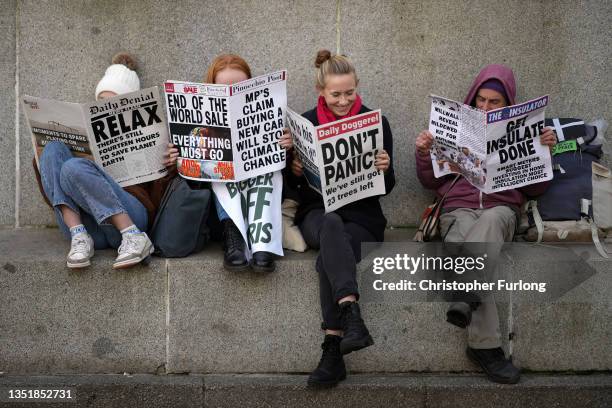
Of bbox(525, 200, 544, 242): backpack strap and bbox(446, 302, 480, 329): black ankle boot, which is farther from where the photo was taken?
bbox(525, 200, 544, 242): backpack strap

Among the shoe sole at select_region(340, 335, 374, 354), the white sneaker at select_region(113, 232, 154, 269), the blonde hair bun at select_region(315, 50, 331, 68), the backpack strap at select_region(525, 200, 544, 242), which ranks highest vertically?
the blonde hair bun at select_region(315, 50, 331, 68)

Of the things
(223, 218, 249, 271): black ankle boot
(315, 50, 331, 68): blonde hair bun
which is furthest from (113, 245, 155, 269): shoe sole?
(315, 50, 331, 68): blonde hair bun

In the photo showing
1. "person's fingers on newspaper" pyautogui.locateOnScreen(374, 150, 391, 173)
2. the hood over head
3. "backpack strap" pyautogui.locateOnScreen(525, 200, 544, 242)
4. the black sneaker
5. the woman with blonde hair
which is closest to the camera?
the woman with blonde hair

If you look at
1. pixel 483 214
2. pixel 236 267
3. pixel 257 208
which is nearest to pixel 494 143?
pixel 483 214

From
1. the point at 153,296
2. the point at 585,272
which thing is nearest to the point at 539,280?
the point at 585,272

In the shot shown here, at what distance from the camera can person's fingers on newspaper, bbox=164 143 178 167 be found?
4492 mm

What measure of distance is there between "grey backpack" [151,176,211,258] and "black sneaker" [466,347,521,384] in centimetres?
162

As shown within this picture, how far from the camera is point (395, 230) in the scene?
17.5 feet

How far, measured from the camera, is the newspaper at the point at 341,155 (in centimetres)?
421

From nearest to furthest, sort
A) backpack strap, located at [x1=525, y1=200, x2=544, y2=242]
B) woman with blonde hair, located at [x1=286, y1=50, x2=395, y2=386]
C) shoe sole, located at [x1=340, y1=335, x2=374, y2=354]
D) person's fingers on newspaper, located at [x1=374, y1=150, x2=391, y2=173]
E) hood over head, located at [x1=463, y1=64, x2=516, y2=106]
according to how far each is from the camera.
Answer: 1. shoe sole, located at [x1=340, y1=335, x2=374, y2=354]
2. woman with blonde hair, located at [x1=286, y1=50, x2=395, y2=386]
3. person's fingers on newspaper, located at [x1=374, y1=150, x2=391, y2=173]
4. backpack strap, located at [x1=525, y1=200, x2=544, y2=242]
5. hood over head, located at [x1=463, y1=64, x2=516, y2=106]

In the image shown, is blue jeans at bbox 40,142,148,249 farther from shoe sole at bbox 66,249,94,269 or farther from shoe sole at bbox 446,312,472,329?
shoe sole at bbox 446,312,472,329

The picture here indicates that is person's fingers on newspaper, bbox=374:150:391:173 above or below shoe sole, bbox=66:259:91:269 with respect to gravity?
above

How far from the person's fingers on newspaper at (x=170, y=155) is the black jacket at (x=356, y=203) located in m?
0.63

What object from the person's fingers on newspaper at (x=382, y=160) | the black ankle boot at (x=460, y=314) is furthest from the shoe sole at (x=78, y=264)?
the black ankle boot at (x=460, y=314)
